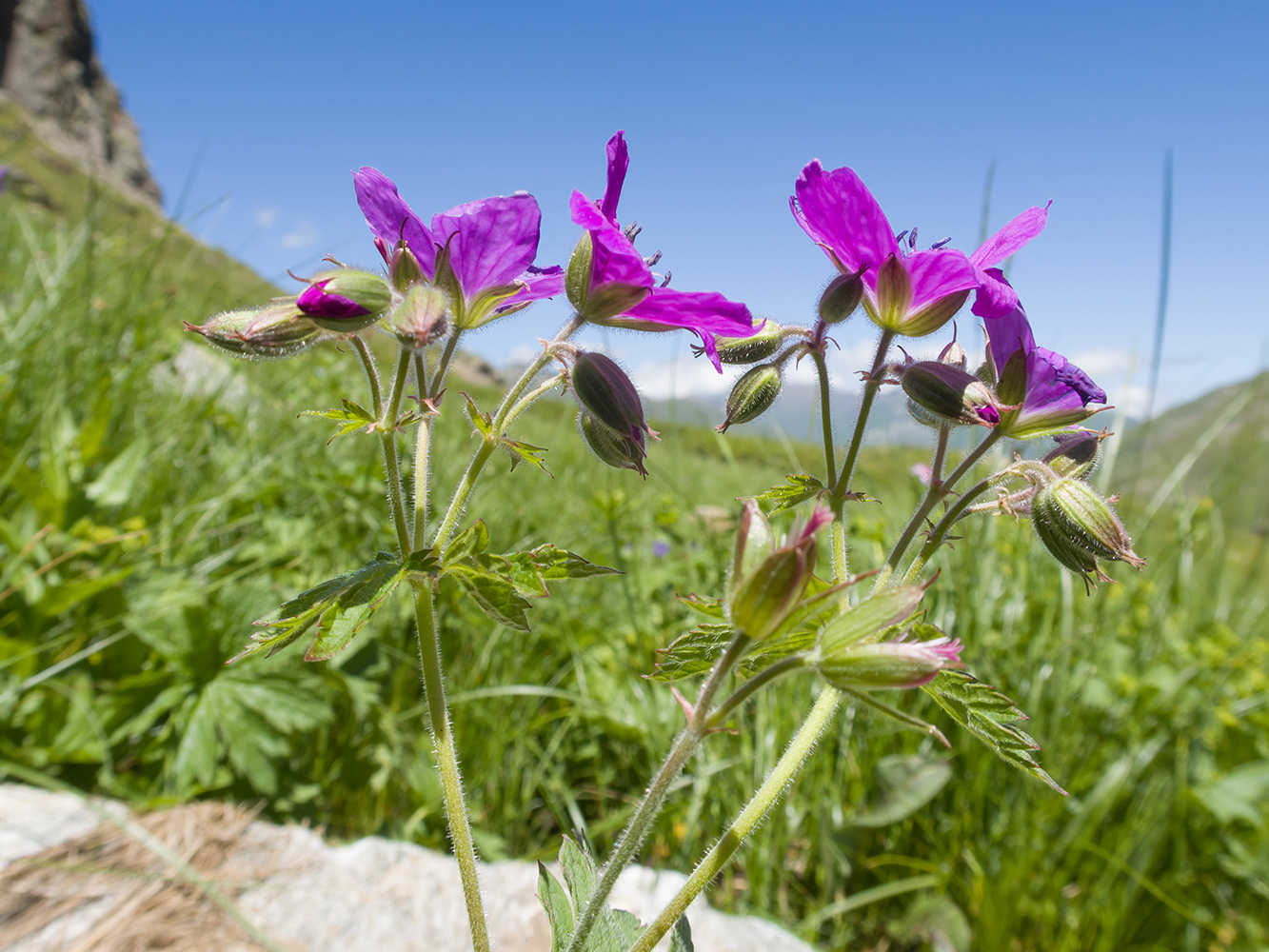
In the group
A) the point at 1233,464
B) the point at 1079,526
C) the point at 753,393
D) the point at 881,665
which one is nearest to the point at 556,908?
the point at 881,665

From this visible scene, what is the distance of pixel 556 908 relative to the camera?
3.32ft

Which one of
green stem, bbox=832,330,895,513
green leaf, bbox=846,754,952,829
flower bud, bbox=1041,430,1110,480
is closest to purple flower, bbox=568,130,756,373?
green stem, bbox=832,330,895,513


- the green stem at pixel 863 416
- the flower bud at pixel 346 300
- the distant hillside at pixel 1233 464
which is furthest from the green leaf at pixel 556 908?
the distant hillside at pixel 1233 464

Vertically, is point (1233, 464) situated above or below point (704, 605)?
above

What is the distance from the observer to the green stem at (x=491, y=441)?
1040 mm

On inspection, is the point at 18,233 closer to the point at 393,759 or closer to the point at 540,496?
the point at 540,496

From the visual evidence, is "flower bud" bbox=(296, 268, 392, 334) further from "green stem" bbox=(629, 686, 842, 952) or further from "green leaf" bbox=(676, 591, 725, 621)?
"green stem" bbox=(629, 686, 842, 952)

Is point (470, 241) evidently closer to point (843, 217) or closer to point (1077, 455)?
point (843, 217)

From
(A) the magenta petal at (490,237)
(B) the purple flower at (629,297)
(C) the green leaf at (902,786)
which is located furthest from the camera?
(C) the green leaf at (902,786)

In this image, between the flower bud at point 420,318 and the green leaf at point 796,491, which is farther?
the green leaf at point 796,491

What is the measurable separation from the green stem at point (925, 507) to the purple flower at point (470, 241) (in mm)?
659

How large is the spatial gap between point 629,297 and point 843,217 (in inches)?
12.8

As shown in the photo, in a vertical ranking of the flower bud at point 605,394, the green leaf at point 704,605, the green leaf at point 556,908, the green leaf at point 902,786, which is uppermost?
the flower bud at point 605,394

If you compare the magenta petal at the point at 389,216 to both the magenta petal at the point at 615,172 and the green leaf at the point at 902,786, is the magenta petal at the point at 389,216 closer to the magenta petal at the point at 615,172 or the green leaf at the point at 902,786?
the magenta petal at the point at 615,172
